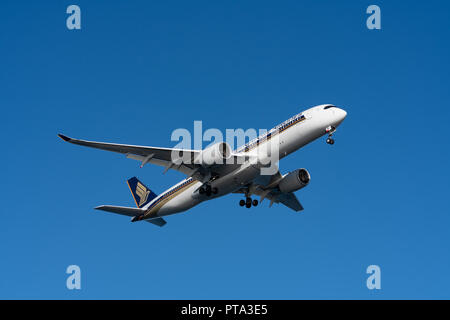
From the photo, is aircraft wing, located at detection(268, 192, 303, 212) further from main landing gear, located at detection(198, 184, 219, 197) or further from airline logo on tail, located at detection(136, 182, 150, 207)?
airline logo on tail, located at detection(136, 182, 150, 207)

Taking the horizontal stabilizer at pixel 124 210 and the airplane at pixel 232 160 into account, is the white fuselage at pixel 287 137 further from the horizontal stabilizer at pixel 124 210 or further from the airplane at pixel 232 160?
the horizontal stabilizer at pixel 124 210

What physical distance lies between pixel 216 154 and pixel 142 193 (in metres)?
13.1

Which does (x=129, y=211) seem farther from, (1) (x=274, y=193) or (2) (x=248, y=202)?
(1) (x=274, y=193)

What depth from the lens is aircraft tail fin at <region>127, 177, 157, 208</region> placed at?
4841 cm

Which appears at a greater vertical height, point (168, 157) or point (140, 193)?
point (168, 157)

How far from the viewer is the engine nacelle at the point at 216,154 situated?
3847 centimetres

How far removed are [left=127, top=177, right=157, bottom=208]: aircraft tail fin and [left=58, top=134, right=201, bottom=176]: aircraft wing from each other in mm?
7852

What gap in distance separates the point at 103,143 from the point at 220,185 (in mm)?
8967

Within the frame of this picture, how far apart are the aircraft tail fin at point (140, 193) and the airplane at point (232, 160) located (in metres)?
3.40

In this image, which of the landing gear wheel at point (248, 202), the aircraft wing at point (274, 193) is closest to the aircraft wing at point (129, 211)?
the aircraft wing at point (274, 193)

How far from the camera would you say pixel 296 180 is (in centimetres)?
4425

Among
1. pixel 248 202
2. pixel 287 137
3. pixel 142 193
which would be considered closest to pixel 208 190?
pixel 248 202
